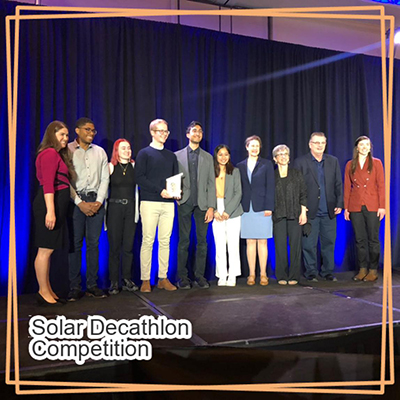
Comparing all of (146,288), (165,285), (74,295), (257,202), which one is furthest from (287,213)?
(74,295)

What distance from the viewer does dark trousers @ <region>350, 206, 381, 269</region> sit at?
173 inches

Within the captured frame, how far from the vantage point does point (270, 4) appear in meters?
5.19

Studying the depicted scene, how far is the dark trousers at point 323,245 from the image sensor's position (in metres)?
4.52

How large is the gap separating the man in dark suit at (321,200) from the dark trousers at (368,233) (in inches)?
8.9

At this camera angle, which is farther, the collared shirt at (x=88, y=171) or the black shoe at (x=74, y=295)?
the collared shirt at (x=88, y=171)

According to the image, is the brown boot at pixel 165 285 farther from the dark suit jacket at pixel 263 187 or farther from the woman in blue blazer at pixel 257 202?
the dark suit jacket at pixel 263 187

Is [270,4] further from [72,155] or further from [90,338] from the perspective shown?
[90,338]

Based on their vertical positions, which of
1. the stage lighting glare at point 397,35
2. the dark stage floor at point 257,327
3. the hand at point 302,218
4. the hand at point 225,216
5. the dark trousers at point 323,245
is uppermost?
the stage lighting glare at point 397,35

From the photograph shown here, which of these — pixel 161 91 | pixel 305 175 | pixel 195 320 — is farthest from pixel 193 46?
pixel 195 320

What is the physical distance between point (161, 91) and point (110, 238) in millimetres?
1839

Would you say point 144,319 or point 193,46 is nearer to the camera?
point 144,319

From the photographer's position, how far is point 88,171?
3.59 m

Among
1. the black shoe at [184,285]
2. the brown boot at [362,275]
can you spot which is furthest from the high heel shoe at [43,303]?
the brown boot at [362,275]

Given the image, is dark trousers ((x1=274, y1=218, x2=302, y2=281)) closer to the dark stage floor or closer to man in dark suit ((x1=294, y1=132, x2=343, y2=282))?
the dark stage floor
